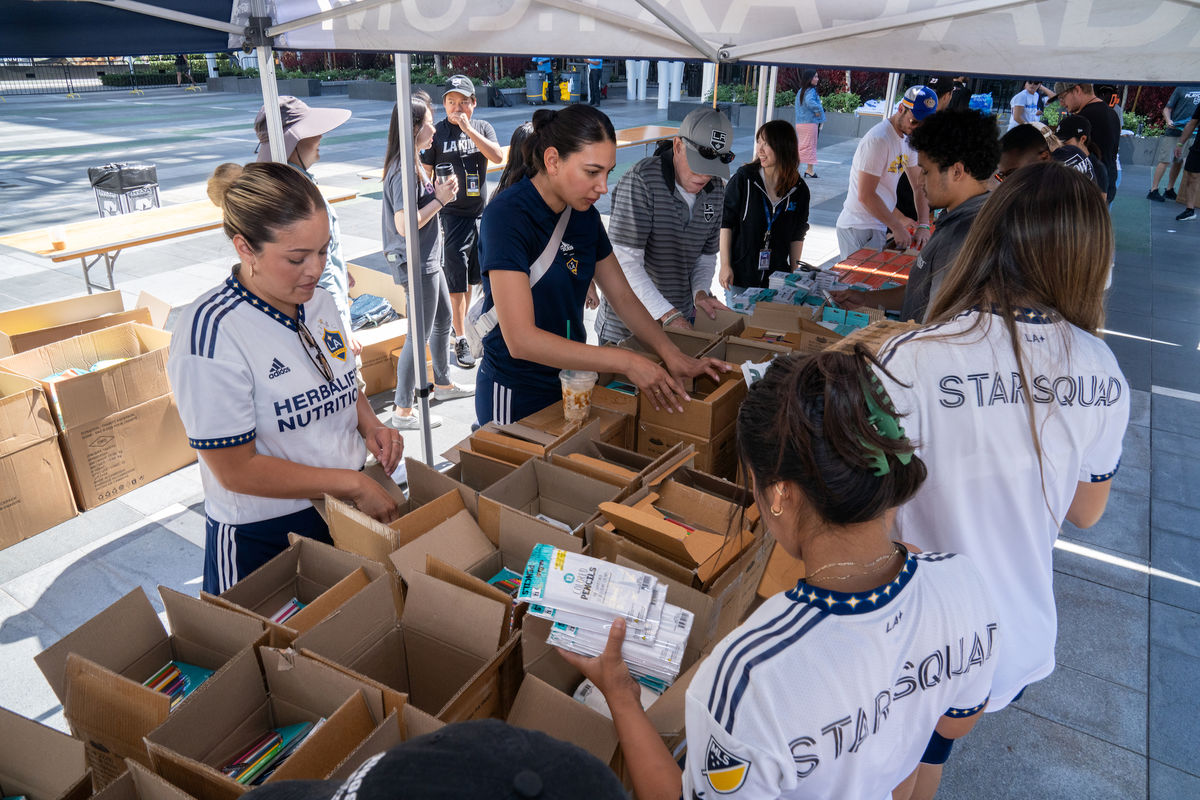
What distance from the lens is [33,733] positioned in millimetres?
1245

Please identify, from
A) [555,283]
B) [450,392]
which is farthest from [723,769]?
[450,392]

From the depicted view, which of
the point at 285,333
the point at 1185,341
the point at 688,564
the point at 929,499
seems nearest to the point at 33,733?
the point at 285,333

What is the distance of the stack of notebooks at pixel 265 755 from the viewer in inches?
52.3

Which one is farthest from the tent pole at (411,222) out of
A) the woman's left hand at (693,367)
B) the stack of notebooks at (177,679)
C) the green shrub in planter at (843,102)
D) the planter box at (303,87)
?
the planter box at (303,87)

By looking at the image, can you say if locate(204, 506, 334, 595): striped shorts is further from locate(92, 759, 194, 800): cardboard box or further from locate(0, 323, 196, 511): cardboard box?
locate(0, 323, 196, 511): cardboard box

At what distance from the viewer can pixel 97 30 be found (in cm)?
254

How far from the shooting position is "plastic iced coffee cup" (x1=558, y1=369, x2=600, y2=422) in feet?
7.55

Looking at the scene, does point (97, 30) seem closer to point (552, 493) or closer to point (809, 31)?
point (552, 493)

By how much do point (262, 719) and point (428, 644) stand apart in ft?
1.11

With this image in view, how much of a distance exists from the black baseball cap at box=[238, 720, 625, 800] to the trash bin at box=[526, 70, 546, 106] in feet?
85.2

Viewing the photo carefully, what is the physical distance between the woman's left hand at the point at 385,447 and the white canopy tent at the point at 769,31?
1378mm

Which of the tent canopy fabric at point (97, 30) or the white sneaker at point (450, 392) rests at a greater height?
the tent canopy fabric at point (97, 30)

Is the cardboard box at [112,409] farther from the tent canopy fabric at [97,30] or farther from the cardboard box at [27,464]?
the tent canopy fabric at [97,30]

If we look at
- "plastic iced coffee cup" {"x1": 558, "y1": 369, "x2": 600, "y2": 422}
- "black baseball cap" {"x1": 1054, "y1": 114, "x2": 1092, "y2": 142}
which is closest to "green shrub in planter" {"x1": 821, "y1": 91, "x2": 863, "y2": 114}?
"black baseball cap" {"x1": 1054, "y1": 114, "x2": 1092, "y2": 142}
